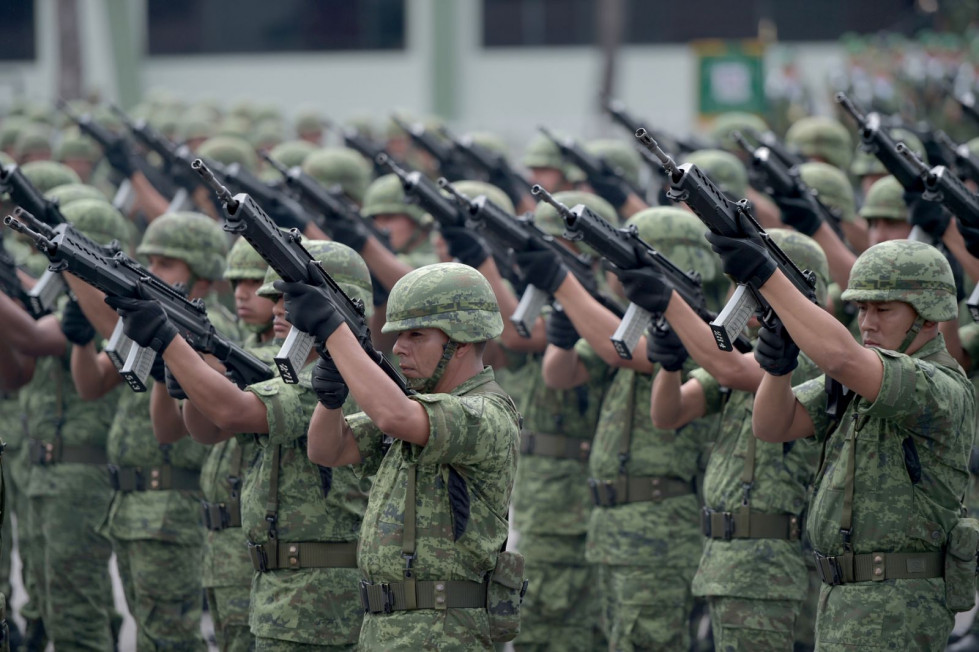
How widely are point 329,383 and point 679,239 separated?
273 cm

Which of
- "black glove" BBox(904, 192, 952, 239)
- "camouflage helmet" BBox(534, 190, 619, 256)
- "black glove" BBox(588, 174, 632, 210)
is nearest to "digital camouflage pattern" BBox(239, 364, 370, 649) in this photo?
"camouflage helmet" BBox(534, 190, 619, 256)

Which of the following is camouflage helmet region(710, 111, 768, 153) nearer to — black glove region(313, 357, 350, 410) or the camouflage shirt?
the camouflage shirt

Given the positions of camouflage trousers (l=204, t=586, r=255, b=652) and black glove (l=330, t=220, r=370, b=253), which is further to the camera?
black glove (l=330, t=220, r=370, b=253)

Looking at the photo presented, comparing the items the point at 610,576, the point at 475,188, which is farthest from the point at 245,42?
the point at 610,576

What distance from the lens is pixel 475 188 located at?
8797 millimetres

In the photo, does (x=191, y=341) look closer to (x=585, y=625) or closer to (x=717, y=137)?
(x=585, y=625)

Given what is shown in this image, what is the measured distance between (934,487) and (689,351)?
1.22m

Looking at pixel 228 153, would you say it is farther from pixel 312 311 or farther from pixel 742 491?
pixel 312 311

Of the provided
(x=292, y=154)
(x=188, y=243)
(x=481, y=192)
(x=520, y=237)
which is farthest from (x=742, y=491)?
(x=292, y=154)

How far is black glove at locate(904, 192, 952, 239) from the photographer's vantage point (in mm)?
7480

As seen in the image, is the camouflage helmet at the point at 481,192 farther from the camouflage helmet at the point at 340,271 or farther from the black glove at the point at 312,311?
the black glove at the point at 312,311

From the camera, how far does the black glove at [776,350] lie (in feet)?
17.7

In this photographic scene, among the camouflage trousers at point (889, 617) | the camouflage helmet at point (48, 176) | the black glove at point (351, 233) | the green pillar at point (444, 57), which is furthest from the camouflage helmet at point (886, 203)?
the green pillar at point (444, 57)

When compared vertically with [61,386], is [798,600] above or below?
below
